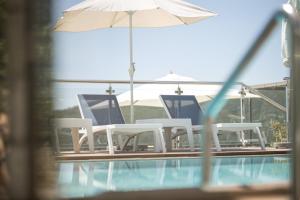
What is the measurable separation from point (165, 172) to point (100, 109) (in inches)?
134

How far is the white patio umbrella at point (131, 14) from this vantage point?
334 inches

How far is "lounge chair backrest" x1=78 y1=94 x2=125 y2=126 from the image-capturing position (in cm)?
835

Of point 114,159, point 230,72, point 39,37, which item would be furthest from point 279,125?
point 39,37

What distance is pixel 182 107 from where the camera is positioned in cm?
930

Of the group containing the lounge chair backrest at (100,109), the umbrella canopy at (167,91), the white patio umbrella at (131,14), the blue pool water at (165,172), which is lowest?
the blue pool water at (165,172)

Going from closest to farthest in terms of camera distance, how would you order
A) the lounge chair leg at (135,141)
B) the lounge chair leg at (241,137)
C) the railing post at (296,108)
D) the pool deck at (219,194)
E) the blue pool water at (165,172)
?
the railing post at (296,108) < the pool deck at (219,194) < the blue pool water at (165,172) < the lounge chair leg at (135,141) < the lounge chair leg at (241,137)

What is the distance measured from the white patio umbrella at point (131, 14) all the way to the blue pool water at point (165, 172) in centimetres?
252

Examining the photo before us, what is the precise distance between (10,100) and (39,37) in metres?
0.22

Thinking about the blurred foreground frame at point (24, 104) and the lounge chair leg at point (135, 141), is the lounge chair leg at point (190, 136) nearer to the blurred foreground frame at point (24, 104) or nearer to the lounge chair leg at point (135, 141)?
the lounge chair leg at point (135, 141)

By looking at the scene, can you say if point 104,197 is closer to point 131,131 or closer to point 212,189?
point 212,189

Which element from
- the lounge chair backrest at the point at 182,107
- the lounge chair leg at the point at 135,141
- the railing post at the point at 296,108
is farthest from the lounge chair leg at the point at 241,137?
the railing post at the point at 296,108

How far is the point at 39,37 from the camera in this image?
1.35 metres

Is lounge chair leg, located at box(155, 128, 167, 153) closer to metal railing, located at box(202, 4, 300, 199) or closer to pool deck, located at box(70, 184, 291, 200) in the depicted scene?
metal railing, located at box(202, 4, 300, 199)

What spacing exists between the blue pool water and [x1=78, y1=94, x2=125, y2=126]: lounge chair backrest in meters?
1.69
